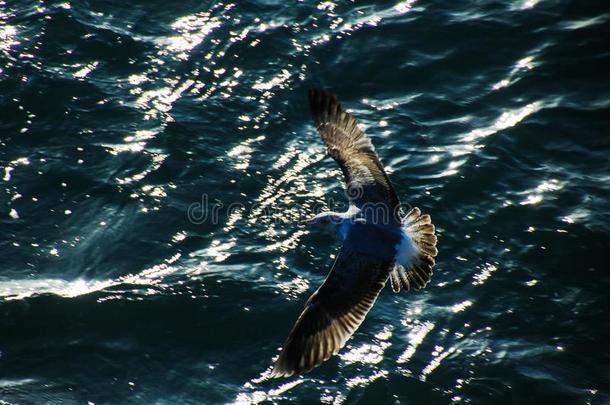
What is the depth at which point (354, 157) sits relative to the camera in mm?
8047

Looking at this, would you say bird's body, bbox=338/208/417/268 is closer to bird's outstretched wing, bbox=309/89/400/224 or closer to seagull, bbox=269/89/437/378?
seagull, bbox=269/89/437/378

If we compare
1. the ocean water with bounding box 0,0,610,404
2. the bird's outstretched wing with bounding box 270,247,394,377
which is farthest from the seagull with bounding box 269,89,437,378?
the ocean water with bounding box 0,0,610,404

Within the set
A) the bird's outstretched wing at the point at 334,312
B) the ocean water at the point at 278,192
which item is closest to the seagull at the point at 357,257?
the bird's outstretched wing at the point at 334,312

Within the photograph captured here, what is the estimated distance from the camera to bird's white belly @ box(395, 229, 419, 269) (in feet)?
23.6

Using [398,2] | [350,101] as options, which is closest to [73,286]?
[350,101]

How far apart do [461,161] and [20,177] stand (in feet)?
17.9

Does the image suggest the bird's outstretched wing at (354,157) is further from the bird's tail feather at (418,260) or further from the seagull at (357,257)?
the bird's tail feather at (418,260)

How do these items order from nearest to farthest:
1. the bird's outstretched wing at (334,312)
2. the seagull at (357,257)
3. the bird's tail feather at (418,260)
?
the bird's outstretched wing at (334,312) → the seagull at (357,257) → the bird's tail feather at (418,260)

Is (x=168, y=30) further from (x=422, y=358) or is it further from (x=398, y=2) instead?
(x=422, y=358)

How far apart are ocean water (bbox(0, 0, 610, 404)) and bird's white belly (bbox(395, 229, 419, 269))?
63cm

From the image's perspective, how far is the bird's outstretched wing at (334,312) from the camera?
6531 mm

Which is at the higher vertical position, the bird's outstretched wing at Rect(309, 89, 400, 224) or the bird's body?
the bird's outstretched wing at Rect(309, 89, 400, 224)

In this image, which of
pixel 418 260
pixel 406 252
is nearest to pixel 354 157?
pixel 406 252

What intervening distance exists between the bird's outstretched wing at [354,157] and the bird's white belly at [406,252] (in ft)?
0.96
